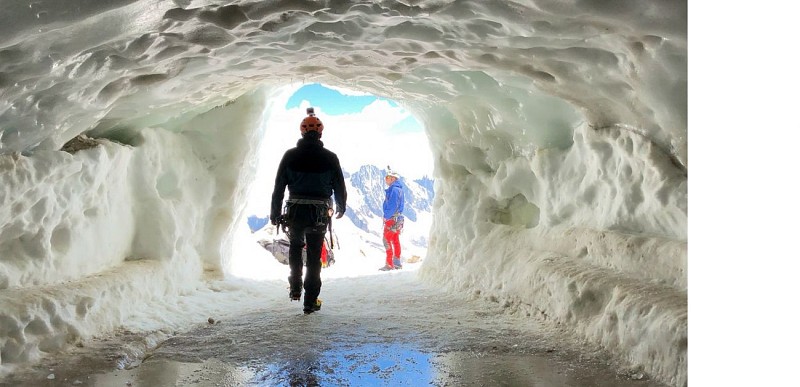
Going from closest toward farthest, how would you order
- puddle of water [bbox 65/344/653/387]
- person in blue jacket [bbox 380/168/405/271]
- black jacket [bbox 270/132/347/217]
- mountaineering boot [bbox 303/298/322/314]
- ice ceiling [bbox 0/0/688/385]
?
ice ceiling [bbox 0/0/688/385]
puddle of water [bbox 65/344/653/387]
mountaineering boot [bbox 303/298/322/314]
black jacket [bbox 270/132/347/217]
person in blue jacket [bbox 380/168/405/271]

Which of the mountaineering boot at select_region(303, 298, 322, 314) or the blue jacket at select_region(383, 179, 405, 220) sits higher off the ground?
the blue jacket at select_region(383, 179, 405, 220)

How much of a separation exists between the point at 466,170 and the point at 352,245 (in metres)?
8.71

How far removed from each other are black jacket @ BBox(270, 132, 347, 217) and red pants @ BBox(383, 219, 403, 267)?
→ 5.41 metres

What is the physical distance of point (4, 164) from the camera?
321cm

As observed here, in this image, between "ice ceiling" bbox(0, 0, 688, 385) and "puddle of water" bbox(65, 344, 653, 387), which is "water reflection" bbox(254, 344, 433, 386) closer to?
"puddle of water" bbox(65, 344, 653, 387)

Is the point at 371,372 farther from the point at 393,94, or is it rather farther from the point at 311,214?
the point at 393,94

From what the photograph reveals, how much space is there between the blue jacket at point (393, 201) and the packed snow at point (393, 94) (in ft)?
12.6

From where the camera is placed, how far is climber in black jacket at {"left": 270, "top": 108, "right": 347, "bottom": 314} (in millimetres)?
5074

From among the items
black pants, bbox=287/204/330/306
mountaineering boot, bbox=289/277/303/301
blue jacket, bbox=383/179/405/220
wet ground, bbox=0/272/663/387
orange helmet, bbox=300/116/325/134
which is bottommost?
wet ground, bbox=0/272/663/387

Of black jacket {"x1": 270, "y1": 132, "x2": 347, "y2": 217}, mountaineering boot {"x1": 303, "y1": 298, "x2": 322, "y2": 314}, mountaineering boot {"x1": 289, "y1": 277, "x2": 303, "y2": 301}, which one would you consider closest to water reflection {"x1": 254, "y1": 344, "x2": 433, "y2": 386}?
mountaineering boot {"x1": 303, "y1": 298, "x2": 322, "y2": 314}

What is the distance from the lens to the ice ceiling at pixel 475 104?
9.18 ft

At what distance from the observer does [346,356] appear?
3.49m
